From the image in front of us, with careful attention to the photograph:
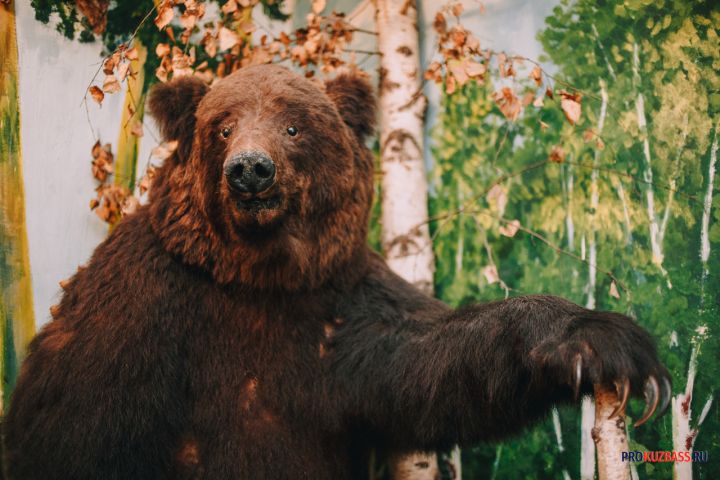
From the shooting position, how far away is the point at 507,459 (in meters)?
4.05

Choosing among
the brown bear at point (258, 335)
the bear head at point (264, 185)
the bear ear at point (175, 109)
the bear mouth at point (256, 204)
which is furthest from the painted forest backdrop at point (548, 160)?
the bear mouth at point (256, 204)

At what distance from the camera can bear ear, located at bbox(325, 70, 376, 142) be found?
354 cm

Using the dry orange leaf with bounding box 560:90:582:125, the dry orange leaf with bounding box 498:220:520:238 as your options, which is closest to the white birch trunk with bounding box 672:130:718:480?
the dry orange leaf with bounding box 560:90:582:125

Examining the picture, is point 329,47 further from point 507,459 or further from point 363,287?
point 507,459

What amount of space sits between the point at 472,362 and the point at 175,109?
72.3 inches

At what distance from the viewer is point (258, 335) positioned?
124 inches

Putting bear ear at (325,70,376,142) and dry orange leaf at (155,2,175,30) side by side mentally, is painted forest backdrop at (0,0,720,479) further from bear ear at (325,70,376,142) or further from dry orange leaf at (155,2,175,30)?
bear ear at (325,70,376,142)

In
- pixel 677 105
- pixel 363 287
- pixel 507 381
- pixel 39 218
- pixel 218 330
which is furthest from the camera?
pixel 39 218

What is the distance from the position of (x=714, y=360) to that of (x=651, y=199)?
89cm

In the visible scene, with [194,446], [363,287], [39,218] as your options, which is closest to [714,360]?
[363,287]

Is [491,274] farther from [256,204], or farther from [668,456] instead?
[256,204]

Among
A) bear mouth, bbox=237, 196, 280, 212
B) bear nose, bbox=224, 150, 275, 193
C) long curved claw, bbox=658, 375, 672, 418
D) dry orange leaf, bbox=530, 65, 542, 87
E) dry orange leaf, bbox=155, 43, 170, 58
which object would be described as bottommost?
long curved claw, bbox=658, 375, 672, 418

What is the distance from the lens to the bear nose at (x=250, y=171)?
8.74ft

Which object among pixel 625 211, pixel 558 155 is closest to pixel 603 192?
pixel 625 211
